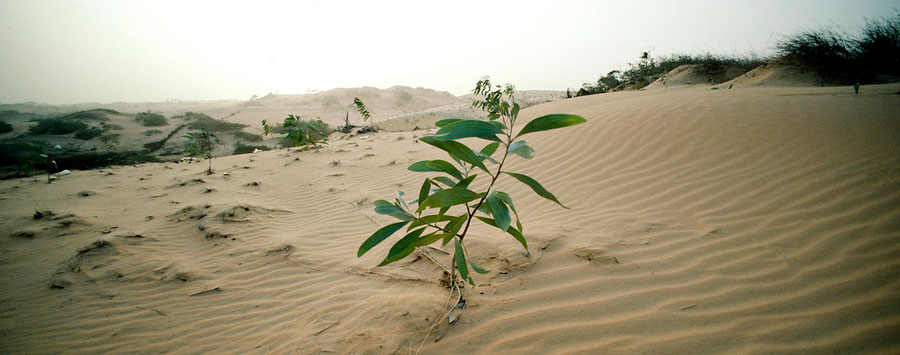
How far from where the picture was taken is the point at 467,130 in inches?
43.9

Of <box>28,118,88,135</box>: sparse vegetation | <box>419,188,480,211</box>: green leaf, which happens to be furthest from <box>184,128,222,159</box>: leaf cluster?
<box>419,188,480,211</box>: green leaf

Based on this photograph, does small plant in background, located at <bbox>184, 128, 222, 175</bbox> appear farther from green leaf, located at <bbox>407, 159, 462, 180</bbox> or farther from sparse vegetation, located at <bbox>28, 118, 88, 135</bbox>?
green leaf, located at <bbox>407, 159, 462, 180</bbox>

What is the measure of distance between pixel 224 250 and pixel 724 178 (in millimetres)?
4680

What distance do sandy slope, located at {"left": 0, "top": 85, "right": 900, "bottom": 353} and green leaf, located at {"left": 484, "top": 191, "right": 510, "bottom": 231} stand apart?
2.20ft

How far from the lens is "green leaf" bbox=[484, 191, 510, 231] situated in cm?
103

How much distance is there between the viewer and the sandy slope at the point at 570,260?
1465mm

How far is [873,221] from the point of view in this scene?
211 cm

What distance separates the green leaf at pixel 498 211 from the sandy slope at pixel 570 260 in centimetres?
67

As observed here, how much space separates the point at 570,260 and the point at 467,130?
1.34m

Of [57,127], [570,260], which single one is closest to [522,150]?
[570,260]

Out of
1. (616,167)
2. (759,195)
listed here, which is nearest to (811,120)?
(759,195)

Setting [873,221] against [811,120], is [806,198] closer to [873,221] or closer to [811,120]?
[873,221]

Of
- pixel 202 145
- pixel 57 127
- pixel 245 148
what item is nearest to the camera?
pixel 202 145

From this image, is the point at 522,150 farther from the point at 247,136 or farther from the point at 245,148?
the point at 247,136
